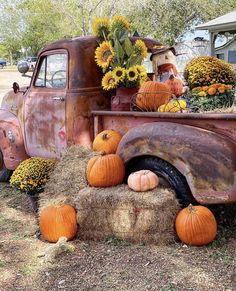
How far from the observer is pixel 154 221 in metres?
3.79

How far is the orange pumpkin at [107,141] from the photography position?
4.38m

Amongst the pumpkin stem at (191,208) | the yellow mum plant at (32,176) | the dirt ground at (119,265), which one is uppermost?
the yellow mum plant at (32,176)

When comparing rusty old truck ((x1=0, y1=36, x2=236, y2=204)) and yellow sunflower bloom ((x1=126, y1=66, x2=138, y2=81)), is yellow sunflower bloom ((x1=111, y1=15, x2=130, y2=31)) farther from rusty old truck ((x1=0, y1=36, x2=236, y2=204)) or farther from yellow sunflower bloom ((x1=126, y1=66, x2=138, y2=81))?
yellow sunflower bloom ((x1=126, y1=66, x2=138, y2=81))

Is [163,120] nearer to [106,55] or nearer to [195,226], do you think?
[195,226]

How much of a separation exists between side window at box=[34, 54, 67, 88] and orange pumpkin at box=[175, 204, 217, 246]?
2.15 m

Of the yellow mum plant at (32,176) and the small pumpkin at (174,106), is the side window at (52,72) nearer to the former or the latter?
the yellow mum plant at (32,176)

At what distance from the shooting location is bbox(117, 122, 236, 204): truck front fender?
3.53 metres

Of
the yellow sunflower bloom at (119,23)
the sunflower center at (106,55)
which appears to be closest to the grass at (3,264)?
the sunflower center at (106,55)

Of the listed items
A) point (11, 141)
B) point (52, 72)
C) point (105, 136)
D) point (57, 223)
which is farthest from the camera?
point (11, 141)

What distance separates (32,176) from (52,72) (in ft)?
4.57

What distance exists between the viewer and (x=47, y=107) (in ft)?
16.5

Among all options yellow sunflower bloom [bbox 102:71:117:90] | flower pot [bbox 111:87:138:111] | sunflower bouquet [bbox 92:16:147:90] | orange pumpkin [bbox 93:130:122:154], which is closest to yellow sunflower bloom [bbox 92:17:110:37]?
sunflower bouquet [bbox 92:16:147:90]

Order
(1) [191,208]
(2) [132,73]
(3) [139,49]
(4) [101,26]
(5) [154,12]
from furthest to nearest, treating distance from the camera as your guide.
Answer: (5) [154,12]
(4) [101,26]
(3) [139,49]
(2) [132,73]
(1) [191,208]

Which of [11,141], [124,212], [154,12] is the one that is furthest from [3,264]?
[154,12]
